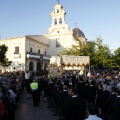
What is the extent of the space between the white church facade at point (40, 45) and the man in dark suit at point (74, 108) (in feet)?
119

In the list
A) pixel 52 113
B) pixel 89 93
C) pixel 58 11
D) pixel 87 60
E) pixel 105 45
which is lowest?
pixel 52 113

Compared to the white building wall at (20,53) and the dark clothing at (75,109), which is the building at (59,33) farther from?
the dark clothing at (75,109)

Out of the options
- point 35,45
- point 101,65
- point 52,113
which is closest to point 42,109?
point 52,113

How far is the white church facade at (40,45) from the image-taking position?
1753 inches

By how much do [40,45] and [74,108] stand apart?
4285cm

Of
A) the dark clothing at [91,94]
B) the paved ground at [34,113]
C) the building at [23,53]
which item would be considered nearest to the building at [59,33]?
the building at [23,53]

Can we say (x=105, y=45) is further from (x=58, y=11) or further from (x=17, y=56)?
(x=58, y=11)

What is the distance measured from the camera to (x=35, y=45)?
48219 mm

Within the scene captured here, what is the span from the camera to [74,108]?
26.0 feet

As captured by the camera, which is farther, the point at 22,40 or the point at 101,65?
the point at 22,40

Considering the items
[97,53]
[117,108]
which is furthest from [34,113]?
[97,53]

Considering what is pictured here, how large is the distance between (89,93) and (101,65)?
24.0 meters

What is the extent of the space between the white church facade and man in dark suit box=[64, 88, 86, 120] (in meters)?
36.3

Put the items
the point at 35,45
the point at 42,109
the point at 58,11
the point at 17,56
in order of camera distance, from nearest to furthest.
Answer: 1. the point at 42,109
2. the point at 17,56
3. the point at 35,45
4. the point at 58,11
